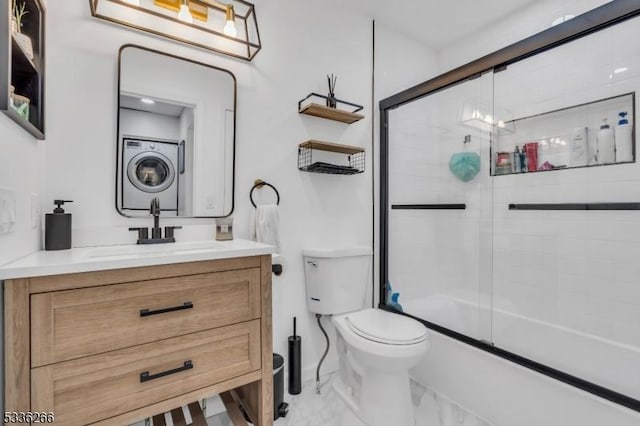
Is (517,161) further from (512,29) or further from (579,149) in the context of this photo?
(512,29)

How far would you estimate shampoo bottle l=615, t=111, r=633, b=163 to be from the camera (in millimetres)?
1620

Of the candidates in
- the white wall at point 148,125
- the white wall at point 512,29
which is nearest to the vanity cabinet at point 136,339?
the white wall at point 148,125

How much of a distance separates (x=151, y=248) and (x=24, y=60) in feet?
2.46

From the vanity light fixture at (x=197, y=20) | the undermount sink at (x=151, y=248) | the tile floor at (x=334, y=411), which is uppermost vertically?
the vanity light fixture at (x=197, y=20)

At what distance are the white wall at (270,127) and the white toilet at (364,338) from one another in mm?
161

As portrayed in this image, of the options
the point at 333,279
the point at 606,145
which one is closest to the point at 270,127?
the point at 333,279

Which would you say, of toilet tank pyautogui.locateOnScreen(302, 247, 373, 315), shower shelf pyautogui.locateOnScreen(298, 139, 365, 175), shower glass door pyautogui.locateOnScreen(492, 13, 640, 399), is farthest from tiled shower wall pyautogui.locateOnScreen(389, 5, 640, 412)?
toilet tank pyautogui.locateOnScreen(302, 247, 373, 315)

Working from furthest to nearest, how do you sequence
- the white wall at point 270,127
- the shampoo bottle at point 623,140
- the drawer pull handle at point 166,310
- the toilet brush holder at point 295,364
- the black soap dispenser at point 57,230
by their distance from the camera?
the toilet brush holder at point 295,364
the shampoo bottle at point 623,140
the white wall at point 270,127
the black soap dispenser at point 57,230
the drawer pull handle at point 166,310

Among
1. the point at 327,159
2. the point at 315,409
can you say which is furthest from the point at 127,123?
the point at 315,409

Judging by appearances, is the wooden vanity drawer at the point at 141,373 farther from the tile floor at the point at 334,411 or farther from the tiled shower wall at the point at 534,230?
the tiled shower wall at the point at 534,230

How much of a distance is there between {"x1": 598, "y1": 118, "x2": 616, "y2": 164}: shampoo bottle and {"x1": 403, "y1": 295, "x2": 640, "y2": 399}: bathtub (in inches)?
38.1

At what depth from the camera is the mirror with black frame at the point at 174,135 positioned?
139cm

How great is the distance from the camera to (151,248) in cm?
128

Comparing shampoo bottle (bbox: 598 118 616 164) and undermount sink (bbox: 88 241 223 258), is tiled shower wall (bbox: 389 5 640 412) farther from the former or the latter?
undermount sink (bbox: 88 241 223 258)
